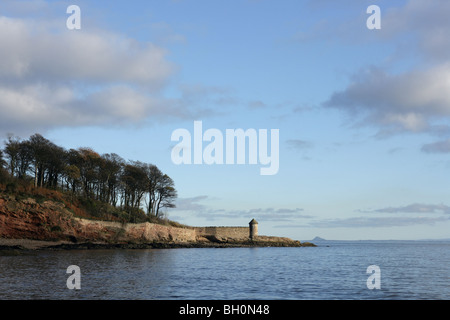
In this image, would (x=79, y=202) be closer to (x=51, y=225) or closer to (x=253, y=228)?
(x=51, y=225)

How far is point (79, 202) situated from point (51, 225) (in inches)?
622

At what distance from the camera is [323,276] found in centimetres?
3797

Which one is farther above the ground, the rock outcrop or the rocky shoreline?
the rock outcrop

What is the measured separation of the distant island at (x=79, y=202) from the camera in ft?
210

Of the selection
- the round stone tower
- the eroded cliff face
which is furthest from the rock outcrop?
the round stone tower

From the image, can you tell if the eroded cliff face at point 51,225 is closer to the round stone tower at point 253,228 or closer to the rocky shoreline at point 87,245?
the rocky shoreline at point 87,245

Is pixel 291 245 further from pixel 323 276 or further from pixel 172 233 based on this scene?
pixel 323 276

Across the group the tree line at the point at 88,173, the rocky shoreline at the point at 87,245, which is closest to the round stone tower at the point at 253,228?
the rocky shoreline at the point at 87,245

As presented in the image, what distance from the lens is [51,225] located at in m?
66.2

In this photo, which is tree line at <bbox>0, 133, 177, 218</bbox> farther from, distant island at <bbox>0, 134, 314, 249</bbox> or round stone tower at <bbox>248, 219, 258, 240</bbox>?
round stone tower at <bbox>248, 219, 258, 240</bbox>

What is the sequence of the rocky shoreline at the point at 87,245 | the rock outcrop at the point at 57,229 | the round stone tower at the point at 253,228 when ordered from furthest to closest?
the round stone tower at the point at 253,228 < the rock outcrop at the point at 57,229 < the rocky shoreline at the point at 87,245

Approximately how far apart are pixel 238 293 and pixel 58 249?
4608 centimetres

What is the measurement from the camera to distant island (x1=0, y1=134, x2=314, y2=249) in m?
63.9

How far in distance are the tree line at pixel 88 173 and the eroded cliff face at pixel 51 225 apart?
34.9 ft
